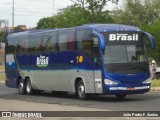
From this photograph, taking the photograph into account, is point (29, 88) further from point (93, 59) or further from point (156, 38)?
point (156, 38)

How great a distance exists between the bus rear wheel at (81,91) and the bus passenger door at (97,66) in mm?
1099

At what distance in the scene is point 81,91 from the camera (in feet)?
80.2

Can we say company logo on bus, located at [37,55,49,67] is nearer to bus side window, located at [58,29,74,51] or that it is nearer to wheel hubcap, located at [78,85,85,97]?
bus side window, located at [58,29,74,51]

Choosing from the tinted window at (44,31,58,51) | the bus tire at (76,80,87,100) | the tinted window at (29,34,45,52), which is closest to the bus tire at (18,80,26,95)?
the tinted window at (29,34,45,52)

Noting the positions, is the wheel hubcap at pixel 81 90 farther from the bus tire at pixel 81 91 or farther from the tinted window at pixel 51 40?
the tinted window at pixel 51 40

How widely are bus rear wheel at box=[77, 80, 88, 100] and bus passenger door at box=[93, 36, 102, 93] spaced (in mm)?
1099

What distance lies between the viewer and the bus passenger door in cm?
2284

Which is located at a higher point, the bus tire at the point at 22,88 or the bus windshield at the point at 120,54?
the bus windshield at the point at 120,54

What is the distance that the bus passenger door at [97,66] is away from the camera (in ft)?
74.9

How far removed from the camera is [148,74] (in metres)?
23.2

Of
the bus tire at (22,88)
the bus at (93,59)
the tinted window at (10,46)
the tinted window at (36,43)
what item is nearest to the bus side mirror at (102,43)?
the bus at (93,59)

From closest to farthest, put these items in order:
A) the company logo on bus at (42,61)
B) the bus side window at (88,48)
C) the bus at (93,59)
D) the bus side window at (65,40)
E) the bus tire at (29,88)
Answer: the bus at (93,59) → the bus side window at (88,48) → the bus side window at (65,40) → the company logo on bus at (42,61) → the bus tire at (29,88)

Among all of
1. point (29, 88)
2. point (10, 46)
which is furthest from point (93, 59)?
point (10, 46)

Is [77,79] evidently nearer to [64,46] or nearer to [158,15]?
[64,46]
